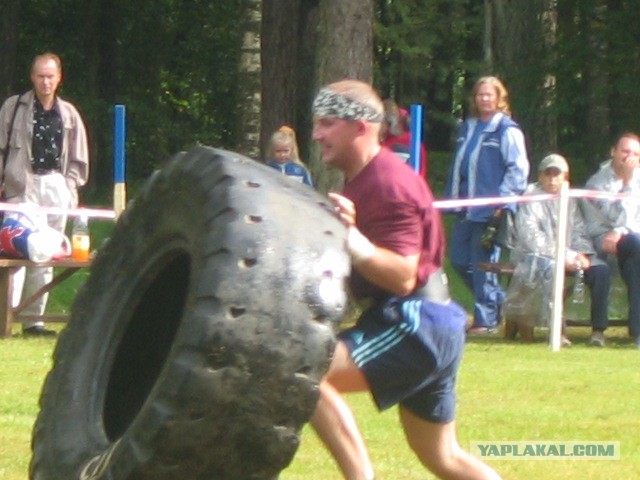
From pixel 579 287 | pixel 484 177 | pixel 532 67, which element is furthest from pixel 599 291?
pixel 532 67

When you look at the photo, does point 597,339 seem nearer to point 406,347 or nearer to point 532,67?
point 406,347

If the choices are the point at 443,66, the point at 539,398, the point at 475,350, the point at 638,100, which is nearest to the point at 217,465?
the point at 539,398

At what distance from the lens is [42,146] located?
12984 millimetres

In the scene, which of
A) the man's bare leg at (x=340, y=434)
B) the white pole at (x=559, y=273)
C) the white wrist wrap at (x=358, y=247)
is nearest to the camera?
the white wrist wrap at (x=358, y=247)

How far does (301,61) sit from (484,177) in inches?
470

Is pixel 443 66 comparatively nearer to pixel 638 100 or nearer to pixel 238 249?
pixel 638 100

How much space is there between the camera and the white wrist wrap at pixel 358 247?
5758mm

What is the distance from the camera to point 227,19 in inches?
1485

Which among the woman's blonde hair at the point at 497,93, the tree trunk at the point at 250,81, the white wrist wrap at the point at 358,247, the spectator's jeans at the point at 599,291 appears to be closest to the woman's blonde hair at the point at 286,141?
the woman's blonde hair at the point at 497,93

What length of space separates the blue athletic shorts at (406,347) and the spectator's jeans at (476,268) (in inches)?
299

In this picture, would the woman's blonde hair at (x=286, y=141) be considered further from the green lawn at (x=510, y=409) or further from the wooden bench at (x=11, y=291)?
the green lawn at (x=510, y=409)

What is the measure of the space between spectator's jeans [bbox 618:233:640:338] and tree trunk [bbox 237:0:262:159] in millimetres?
8471

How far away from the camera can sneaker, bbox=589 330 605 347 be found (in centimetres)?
1333

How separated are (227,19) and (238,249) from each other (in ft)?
107
